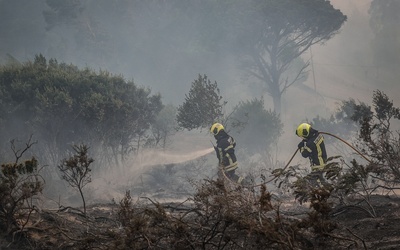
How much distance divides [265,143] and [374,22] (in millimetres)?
42683

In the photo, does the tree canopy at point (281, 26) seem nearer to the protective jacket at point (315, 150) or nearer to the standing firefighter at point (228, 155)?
the standing firefighter at point (228, 155)

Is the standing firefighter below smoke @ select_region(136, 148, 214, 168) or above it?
below

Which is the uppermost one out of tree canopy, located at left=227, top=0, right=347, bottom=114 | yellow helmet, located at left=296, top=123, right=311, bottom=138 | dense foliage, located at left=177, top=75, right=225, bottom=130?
tree canopy, located at left=227, top=0, right=347, bottom=114

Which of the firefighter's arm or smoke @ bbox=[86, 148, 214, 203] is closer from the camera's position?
the firefighter's arm

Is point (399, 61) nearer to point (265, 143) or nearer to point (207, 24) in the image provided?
point (207, 24)

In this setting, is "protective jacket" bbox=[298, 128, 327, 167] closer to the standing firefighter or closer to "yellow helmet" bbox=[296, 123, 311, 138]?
"yellow helmet" bbox=[296, 123, 311, 138]

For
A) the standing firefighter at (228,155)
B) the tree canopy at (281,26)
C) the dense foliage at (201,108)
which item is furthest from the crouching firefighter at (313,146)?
the tree canopy at (281,26)

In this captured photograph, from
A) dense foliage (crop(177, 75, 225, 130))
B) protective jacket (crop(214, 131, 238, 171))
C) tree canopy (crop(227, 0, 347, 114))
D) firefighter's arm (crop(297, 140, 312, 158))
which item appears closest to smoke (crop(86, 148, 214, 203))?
dense foliage (crop(177, 75, 225, 130))

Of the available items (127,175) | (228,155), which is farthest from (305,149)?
(127,175)

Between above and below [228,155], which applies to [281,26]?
above

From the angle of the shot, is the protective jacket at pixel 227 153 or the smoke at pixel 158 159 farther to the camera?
the smoke at pixel 158 159

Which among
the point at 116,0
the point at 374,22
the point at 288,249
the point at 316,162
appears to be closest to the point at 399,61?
the point at 374,22

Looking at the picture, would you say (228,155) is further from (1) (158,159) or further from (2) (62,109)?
(1) (158,159)

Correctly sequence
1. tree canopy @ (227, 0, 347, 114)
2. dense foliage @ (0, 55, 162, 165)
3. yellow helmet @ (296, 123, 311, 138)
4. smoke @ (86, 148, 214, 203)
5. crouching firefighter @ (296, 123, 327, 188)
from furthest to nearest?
tree canopy @ (227, 0, 347, 114) → dense foliage @ (0, 55, 162, 165) → smoke @ (86, 148, 214, 203) → yellow helmet @ (296, 123, 311, 138) → crouching firefighter @ (296, 123, 327, 188)
